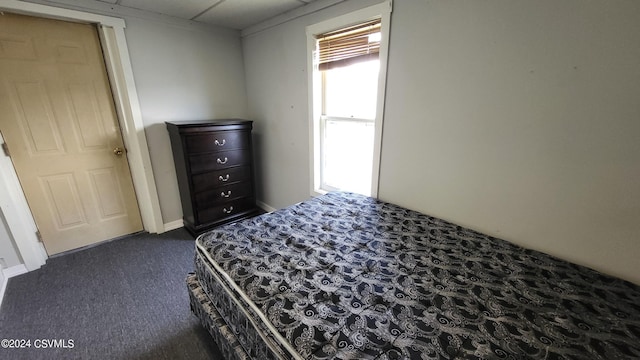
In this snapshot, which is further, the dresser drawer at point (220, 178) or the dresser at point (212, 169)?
the dresser drawer at point (220, 178)

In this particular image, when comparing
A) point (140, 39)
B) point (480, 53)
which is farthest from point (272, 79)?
point (480, 53)

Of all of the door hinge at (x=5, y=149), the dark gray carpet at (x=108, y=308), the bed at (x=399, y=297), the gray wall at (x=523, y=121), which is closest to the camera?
the bed at (x=399, y=297)

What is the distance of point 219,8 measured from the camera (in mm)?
2145

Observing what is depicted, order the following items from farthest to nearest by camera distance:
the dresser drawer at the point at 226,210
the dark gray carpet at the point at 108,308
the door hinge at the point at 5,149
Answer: the dresser drawer at the point at 226,210 → the door hinge at the point at 5,149 → the dark gray carpet at the point at 108,308

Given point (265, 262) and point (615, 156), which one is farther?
point (265, 262)

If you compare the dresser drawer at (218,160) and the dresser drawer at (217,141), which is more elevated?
the dresser drawer at (217,141)

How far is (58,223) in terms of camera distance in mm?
→ 2256

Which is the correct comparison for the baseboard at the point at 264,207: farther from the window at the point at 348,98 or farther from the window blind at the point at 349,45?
the window blind at the point at 349,45

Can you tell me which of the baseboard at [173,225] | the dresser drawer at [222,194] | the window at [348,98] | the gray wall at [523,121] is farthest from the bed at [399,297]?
the baseboard at [173,225]

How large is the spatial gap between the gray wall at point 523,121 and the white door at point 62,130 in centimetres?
223

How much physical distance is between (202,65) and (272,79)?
0.78 meters

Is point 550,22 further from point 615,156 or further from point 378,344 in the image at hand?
point 378,344

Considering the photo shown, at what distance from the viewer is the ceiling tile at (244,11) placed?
206 centimetres

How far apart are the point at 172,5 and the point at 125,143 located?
1.36m
